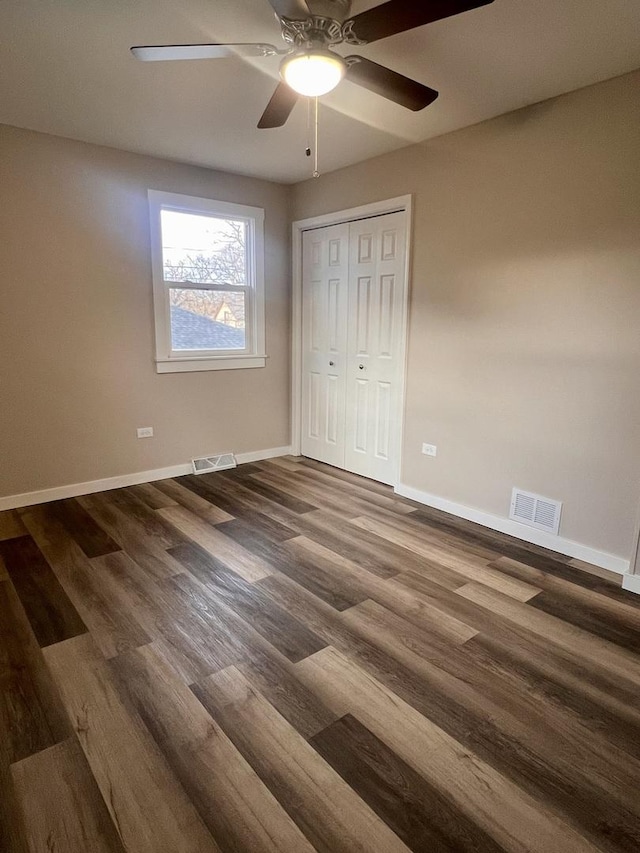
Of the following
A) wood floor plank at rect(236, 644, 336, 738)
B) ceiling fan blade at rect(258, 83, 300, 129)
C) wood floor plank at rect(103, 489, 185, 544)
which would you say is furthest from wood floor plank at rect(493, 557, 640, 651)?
ceiling fan blade at rect(258, 83, 300, 129)

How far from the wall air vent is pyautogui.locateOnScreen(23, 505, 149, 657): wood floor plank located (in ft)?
7.64

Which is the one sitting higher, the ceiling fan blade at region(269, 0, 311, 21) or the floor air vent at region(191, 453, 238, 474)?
the ceiling fan blade at region(269, 0, 311, 21)

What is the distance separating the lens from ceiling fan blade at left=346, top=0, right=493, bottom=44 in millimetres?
1541

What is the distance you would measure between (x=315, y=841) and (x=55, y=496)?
3159mm

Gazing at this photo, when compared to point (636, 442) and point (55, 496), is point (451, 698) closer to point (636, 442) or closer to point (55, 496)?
point (636, 442)

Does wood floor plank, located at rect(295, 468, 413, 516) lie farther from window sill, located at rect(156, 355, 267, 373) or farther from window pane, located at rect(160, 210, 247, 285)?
window pane, located at rect(160, 210, 247, 285)

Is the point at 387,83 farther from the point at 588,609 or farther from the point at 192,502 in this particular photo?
the point at 192,502

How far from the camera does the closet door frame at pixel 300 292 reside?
143 inches

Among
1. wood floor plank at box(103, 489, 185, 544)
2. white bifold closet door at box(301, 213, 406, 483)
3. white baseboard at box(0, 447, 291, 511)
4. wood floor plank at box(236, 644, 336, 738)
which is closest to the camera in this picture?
wood floor plank at box(236, 644, 336, 738)

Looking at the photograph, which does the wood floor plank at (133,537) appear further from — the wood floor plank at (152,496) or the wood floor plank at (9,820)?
the wood floor plank at (9,820)

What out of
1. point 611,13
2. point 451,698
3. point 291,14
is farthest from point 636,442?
point 291,14

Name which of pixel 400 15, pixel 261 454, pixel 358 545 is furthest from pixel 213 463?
pixel 400 15

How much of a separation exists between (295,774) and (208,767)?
→ 0.27m

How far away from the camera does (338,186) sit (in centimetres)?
410
